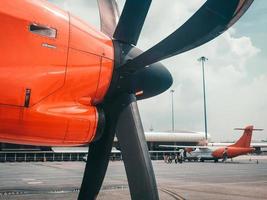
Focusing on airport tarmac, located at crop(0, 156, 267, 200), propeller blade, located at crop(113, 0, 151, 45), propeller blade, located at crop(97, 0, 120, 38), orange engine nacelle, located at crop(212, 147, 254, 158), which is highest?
propeller blade, located at crop(97, 0, 120, 38)

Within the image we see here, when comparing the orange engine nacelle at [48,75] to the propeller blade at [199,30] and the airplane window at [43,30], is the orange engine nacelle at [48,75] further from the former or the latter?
the propeller blade at [199,30]

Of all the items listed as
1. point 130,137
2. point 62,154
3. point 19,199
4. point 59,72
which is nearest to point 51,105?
point 59,72

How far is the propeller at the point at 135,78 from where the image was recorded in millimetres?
4879

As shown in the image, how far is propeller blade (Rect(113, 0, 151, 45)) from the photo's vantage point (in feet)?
20.9

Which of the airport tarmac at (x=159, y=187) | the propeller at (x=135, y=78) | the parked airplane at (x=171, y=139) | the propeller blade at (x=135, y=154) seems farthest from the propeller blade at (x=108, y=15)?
the parked airplane at (x=171, y=139)

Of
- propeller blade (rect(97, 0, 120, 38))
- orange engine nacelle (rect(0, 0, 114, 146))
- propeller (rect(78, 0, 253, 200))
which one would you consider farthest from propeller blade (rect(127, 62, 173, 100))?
propeller blade (rect(97, 0, 120, 38))

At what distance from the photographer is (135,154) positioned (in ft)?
18.5

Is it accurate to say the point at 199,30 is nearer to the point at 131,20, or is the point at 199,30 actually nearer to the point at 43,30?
the point at 131,20

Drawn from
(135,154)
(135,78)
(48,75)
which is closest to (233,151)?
(135,78)

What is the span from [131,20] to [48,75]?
Result: 7.70 feet

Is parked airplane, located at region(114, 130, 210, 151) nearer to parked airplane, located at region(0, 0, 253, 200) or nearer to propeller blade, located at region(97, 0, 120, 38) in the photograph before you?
propeller blade, located at region(97, 0, 120, 38)

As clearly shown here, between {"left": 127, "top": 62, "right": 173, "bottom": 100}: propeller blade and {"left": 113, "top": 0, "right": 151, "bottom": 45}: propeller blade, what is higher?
{"left": 113, "top": 0, "right": 151, "bottom": 45}: propeller blade

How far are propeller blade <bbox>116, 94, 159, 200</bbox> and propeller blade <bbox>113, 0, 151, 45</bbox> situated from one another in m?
1.29

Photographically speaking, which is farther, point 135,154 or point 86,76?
point 135,154
